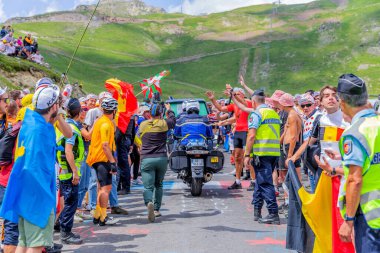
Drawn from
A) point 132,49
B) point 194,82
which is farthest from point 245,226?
point 132,49

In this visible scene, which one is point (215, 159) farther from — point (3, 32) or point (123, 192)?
point (3, 32)

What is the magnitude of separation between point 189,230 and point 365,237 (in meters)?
4.48

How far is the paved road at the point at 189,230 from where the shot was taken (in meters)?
6.96

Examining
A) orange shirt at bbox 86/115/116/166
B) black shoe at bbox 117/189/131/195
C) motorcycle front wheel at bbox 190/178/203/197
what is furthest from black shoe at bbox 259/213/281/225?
black shoe at bbox 117/189/131/195

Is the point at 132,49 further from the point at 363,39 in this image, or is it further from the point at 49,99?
the point at 49,99

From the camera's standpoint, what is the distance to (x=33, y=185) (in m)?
4.54

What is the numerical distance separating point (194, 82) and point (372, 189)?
8826cm

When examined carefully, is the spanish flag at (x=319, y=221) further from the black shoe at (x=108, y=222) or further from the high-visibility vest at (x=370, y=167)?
the black shoe at (x=108, y=222)

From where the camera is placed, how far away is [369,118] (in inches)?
149

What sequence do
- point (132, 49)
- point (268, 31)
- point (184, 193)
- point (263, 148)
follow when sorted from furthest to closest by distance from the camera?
point (268, 31) < point (132, 49) < point (184, 193) < point (263, 148)

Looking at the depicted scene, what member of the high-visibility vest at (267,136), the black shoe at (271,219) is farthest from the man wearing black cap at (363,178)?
the high-visibility vest at (267,136)

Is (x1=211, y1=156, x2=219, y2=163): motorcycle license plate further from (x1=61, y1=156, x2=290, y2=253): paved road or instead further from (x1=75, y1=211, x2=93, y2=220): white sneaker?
(x1=75, y1=211, x2=93, y2=220): white sneaker

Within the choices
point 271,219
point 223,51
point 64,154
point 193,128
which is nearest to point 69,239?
point 64,154

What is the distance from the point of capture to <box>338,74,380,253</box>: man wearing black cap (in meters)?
3.72
